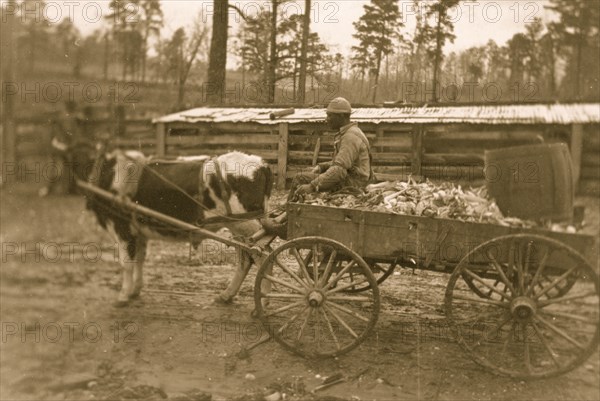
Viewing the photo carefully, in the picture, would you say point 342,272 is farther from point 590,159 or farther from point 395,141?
point 590,159

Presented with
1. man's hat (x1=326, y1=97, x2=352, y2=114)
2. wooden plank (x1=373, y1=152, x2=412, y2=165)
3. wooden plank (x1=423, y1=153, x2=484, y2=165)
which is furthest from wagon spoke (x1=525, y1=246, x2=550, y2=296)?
wooden plank (x1=423, y1=153, x2=484, y2=165)

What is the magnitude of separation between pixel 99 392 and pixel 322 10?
5.17 metres

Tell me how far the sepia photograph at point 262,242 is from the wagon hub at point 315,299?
1.4 inches

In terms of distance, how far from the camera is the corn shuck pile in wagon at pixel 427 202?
4082mm

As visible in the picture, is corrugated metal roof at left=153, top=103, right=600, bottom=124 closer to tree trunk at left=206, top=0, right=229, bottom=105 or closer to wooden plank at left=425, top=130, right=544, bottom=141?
wooden plank at left=425, top=130, right=544, bottom=141

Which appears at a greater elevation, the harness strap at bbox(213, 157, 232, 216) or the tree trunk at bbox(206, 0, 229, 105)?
the tree trunk at bbox(206, 0, 229, 105)

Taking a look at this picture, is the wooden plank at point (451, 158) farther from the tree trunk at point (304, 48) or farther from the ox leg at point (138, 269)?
the ox leg at point (138, 269)

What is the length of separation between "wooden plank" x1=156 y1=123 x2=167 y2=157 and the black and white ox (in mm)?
3760

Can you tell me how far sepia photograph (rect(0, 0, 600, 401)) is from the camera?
12.9 ft

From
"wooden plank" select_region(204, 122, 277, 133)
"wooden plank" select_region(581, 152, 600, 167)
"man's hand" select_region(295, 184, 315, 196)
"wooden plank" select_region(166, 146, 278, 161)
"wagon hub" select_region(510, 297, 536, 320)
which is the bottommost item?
"wagon hub" select_region(510, 297, 536, 320)

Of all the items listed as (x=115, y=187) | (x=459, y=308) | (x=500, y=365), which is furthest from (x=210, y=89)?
(x=500, y=365)

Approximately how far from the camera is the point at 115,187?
5.60 m

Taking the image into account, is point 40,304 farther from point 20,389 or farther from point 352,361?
point 352,361

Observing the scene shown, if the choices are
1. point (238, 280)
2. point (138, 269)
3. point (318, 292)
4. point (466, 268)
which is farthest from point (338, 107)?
point (138, 269)
